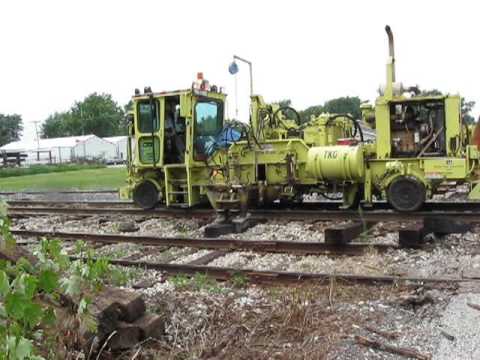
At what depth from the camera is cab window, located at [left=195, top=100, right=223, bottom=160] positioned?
11570 mm

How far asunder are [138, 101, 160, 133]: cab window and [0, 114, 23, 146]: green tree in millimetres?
110582

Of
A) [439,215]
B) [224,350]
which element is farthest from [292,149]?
[224,350]

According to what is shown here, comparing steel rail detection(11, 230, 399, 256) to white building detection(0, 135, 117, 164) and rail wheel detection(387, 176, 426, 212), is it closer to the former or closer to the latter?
rail wheel detection(387, 176, 426, 212)

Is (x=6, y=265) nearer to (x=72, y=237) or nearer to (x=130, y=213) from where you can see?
(x=72, y=237)

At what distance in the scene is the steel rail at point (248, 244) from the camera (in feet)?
23.6

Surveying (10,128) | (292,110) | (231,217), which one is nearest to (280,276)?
(231,217)

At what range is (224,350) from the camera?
3.99 meters

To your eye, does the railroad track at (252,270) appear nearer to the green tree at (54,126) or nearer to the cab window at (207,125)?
the cab window at (207,125)

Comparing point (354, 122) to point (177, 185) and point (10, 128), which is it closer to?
point (177, 185)

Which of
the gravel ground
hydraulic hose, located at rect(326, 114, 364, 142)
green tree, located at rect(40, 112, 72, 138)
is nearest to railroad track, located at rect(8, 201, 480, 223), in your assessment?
the gravel ground

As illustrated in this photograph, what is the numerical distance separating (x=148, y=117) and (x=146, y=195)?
1631 mm

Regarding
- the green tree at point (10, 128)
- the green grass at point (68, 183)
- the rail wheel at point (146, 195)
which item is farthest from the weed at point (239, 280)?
the green tree at point (10, 128)

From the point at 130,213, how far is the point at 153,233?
206 cm

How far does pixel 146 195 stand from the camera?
12.0 metres
